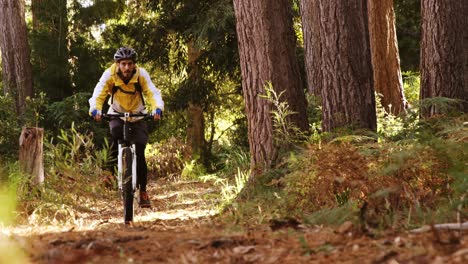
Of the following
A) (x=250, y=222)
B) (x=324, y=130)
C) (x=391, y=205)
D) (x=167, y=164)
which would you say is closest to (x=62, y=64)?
(x=167, y=164)

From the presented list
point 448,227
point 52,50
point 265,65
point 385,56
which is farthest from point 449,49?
point 52,50

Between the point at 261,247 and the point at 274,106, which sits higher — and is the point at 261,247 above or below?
below

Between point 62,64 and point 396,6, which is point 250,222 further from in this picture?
point 396,6

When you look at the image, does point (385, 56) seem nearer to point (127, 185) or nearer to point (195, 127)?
point (195, 127)

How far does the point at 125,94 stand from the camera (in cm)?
900

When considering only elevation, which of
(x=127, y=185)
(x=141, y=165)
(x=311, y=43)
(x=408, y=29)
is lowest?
(x=127, y=185)

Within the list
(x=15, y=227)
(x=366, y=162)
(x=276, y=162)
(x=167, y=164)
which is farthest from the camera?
(x=167, y=164)

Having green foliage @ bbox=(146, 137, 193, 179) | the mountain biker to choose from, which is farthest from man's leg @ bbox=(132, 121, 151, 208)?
green foliage @ bbox=(146, 137, 193, 179)

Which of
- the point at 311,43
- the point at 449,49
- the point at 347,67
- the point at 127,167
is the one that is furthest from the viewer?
the point at 311,43

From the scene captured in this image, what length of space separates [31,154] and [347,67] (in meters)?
4.18

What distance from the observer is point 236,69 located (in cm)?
1786

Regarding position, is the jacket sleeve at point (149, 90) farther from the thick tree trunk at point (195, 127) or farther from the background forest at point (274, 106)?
the thick tree trunk at point (195, 127)

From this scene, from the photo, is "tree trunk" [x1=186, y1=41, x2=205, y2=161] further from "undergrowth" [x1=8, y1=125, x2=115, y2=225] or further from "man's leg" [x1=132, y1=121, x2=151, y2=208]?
"man's leg" [x1=132, y1=121, x2=151, y2=208]

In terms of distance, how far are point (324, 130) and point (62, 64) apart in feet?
30.0
